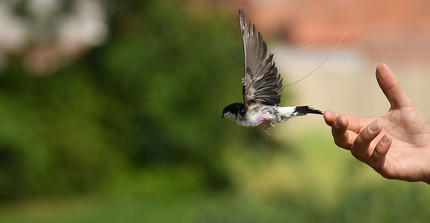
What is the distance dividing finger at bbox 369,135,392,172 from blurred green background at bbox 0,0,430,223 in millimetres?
8317

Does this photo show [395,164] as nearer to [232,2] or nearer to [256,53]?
[256,53]

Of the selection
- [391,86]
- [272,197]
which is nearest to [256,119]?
[391,86]

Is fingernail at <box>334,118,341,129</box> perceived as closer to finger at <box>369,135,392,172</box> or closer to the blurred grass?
finger at <box>369,135,392,172</box>

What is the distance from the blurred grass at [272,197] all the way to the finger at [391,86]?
4128 millimetres

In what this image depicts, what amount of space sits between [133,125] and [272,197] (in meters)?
4.23

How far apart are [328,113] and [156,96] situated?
1005cm

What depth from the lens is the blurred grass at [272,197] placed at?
6.87m

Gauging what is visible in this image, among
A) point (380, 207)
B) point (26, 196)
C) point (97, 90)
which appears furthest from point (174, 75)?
point (380, 207)

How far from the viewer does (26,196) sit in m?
12.1

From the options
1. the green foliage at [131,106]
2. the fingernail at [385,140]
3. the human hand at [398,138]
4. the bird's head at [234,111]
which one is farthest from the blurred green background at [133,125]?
the bird's head at [234,111]

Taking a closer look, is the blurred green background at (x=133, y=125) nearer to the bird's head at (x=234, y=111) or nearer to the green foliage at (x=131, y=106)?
the green foliage at (x=131, y=106)

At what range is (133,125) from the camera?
42.3ft

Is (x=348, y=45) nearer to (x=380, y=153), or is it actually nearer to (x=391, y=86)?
(x=391, y=86)

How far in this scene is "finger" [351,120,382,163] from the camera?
2369mm
